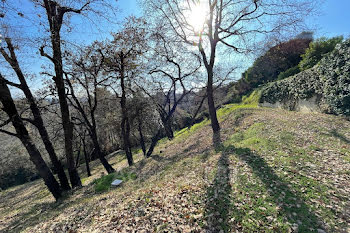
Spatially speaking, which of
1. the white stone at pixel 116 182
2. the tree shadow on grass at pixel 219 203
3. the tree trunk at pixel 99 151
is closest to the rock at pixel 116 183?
the white stone at pixel 116 182

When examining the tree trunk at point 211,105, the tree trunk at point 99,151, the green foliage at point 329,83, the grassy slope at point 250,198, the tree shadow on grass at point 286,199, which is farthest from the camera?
the tree trunk at point 99,151

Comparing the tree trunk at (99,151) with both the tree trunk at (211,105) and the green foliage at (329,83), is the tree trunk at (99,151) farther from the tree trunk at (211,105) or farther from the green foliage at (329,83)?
the green foliage at (329,83)

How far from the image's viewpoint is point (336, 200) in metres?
3.32

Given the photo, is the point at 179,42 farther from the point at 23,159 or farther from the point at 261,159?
the point at 23,159

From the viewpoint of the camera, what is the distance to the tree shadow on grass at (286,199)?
294 centimetres

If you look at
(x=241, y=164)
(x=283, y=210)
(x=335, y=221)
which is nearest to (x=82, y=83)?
(x=241, y=164)

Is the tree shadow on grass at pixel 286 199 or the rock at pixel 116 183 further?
the rock at pixel 116 183

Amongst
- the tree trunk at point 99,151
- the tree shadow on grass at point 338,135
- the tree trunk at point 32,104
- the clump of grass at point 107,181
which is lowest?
the tree shadow on grass at point 338,135

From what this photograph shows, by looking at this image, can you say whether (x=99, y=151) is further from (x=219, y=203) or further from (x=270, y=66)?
(x=270, y=66)

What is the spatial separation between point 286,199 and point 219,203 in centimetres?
140

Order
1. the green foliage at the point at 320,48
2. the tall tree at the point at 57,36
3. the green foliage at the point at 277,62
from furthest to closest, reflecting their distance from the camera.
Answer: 1. the green foliage at the point at 277,62
2. the green foliage at the point at 320,48
3. the tall tree at the point at 57,36

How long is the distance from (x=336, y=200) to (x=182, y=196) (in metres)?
3.22

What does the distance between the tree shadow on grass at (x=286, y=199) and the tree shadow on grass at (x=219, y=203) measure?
913 mm

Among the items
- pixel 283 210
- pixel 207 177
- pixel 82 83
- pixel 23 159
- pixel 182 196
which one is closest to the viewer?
pixel 283 210
